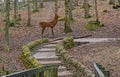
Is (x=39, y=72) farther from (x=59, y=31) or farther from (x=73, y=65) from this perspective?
(x=59, y=31)

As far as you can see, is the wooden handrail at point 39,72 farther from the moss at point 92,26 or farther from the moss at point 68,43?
the moss at point 92,26

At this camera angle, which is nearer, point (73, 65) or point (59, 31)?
point (73, 65)

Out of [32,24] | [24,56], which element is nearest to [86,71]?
[24,56]

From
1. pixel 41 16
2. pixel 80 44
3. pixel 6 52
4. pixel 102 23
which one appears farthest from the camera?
pixel 41 16

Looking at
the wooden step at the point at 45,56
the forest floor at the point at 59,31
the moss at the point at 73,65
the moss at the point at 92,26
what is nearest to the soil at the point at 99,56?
the moss at the point at 73,65

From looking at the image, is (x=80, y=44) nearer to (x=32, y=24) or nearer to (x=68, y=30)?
(x=68, y=30)

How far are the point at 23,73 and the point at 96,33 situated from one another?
16.8 m

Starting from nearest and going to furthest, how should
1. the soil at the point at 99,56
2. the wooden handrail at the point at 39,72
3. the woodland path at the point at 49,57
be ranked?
the wooden handrail at the point at 39,72
the soil at the point at 99,56
the woodland path at the point at 49,57

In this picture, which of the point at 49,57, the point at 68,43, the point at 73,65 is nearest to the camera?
the point at 73,65

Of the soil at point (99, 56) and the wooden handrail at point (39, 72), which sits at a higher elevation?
the wooden handrail at point (39, 72)

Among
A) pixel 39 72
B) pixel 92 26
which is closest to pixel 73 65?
pixel 39 72

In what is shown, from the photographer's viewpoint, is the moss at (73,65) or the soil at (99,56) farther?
the soil at (99,56)

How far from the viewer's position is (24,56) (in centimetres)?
1389

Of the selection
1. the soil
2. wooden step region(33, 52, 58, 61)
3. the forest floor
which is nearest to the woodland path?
wooden step region(33, 52, 58, 61)
